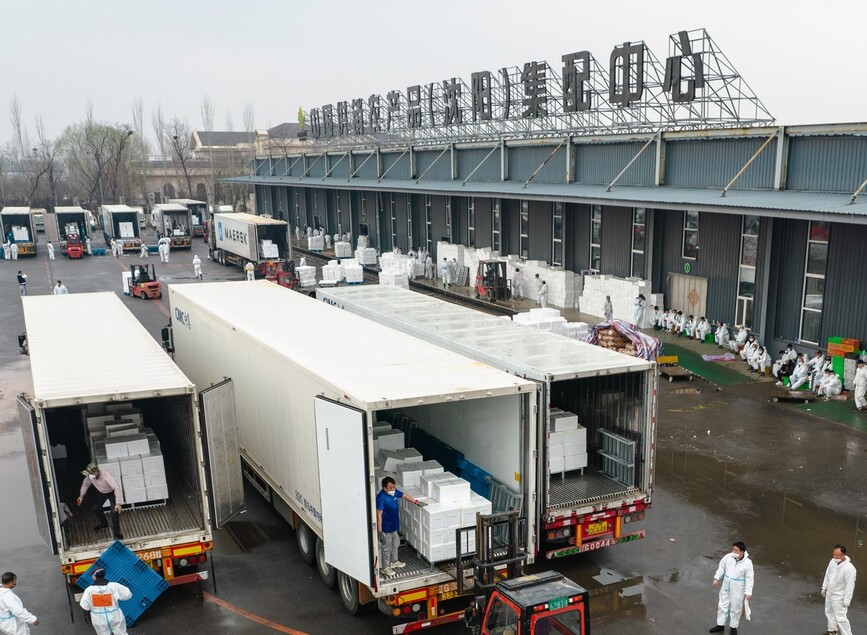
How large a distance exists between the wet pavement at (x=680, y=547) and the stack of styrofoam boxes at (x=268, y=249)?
79.9 ft

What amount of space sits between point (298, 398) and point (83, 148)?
352 ft

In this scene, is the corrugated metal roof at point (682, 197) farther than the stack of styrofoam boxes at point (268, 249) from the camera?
No

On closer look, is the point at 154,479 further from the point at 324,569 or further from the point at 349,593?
the point at 349,593

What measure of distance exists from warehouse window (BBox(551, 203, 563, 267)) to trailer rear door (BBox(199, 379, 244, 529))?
24.5 metres

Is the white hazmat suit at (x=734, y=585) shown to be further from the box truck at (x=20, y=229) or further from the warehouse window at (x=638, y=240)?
the box truck at (x=20, y=229)

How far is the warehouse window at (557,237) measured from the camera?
32938 mm

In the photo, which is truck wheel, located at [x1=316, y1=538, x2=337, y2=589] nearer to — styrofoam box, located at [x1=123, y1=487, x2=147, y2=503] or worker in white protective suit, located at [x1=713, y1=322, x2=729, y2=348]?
styrofoam box, located at [x1=123, y1=487, x2=147, y2=503]

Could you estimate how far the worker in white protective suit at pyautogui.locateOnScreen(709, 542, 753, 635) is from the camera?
9016 mm

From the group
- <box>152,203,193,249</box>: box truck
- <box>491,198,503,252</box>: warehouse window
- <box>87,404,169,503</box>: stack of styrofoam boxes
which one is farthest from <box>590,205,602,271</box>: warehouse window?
<box>152,203,193,249</box>: box truck

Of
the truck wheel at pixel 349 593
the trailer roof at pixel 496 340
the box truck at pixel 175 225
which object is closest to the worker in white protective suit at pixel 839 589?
the trailer roof at pixel 496 340

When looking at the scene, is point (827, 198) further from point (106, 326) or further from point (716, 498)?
point (106, 326)

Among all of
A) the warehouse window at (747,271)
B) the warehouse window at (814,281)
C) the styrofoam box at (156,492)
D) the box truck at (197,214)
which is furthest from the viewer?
the box truck at (197,214)

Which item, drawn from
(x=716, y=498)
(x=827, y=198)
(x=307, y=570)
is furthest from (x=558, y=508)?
(x=827, y=198)

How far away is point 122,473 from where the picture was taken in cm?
1090
